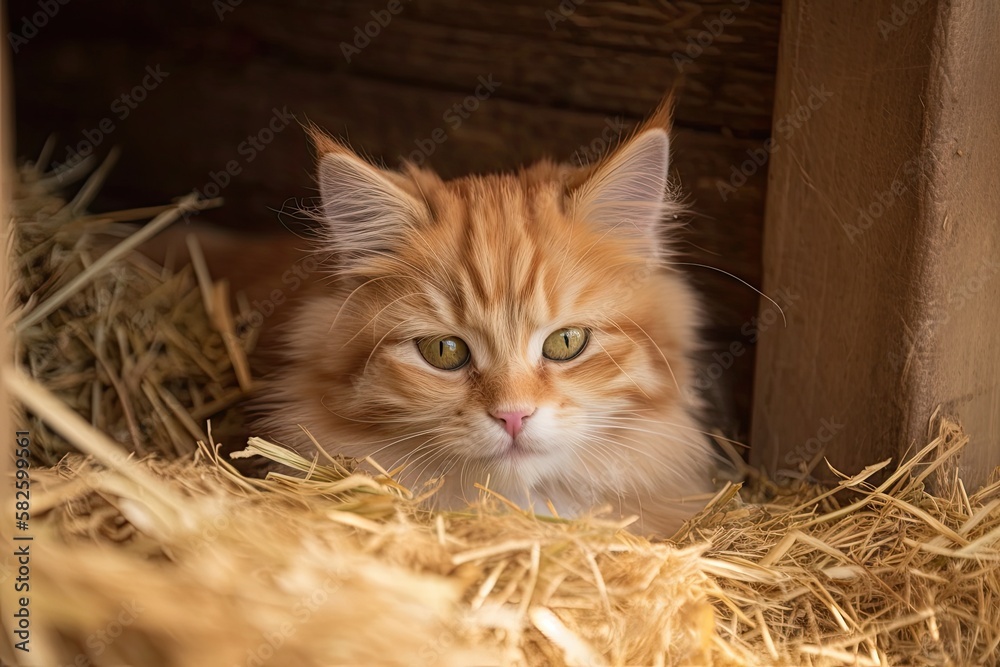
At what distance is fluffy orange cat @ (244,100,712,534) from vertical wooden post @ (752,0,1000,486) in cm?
40

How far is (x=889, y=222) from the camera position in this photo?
Result: 195cm


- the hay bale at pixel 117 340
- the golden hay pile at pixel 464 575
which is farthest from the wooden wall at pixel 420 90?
the golden hay pile at pixel 464 575

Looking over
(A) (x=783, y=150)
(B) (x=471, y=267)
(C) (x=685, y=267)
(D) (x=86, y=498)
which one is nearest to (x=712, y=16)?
(A) (x=783, y=150)

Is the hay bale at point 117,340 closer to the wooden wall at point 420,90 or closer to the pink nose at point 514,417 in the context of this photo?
the wooden wall at point 420,90

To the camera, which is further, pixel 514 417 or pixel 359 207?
pixel 359 207

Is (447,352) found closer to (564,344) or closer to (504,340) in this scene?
(504,340)

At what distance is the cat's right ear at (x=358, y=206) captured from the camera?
6.03ft

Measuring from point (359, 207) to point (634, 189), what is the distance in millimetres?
655

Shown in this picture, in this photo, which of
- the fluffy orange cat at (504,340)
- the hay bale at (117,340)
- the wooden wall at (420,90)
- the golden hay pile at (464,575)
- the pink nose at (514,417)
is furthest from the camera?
the wooden wall at (420,90)

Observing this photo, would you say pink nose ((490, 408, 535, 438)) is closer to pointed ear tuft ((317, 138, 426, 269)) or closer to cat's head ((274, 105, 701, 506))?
cat's head ((274, 105, 701, 506))

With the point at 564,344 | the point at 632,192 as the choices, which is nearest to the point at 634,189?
the point at 632,192

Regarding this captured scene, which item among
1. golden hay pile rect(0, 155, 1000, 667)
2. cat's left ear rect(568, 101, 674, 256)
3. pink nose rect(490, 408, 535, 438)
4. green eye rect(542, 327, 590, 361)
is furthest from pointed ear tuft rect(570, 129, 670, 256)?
golden hay pile rect(0, 155, 1000, 667)

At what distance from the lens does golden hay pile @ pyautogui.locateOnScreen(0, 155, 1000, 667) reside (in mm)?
1171

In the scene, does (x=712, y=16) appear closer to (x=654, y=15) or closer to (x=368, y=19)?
(x=654, y=15)
